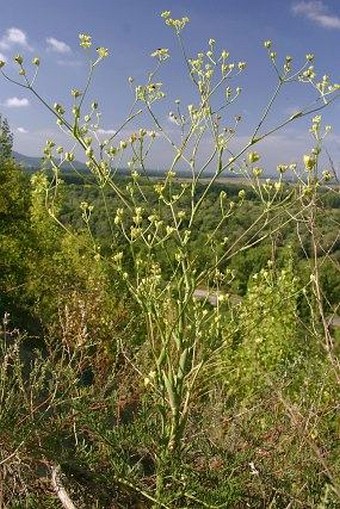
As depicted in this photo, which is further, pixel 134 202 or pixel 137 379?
pixel 137 379

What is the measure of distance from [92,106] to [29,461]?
2.32 meters

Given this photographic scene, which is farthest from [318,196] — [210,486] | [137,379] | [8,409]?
[137,379]

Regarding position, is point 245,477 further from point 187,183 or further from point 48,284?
point 48,284

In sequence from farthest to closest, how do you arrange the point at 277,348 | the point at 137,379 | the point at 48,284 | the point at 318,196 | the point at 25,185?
the point at 25,185 < the point at 48,284 < the point at 277,348 < the point at 137,379 < the point at 318,196

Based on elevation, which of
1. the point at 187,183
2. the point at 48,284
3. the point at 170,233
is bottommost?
the point at 48,284

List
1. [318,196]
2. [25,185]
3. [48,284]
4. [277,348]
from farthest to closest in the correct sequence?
1. [25,185]
2. [48,284]
3. [277,348]
4. [318,196]

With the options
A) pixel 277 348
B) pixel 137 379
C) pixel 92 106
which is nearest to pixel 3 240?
pixel 277 348

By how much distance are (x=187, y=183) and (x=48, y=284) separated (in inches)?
792

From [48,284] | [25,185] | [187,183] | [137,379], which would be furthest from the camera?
[25,185]

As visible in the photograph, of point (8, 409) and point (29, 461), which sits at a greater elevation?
point (8, 409)

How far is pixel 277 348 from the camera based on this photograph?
15.0 meters

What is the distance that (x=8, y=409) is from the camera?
3469 millimetres

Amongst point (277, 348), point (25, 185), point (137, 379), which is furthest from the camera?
point (25, 185)

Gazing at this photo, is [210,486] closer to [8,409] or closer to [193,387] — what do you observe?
[193,387]
